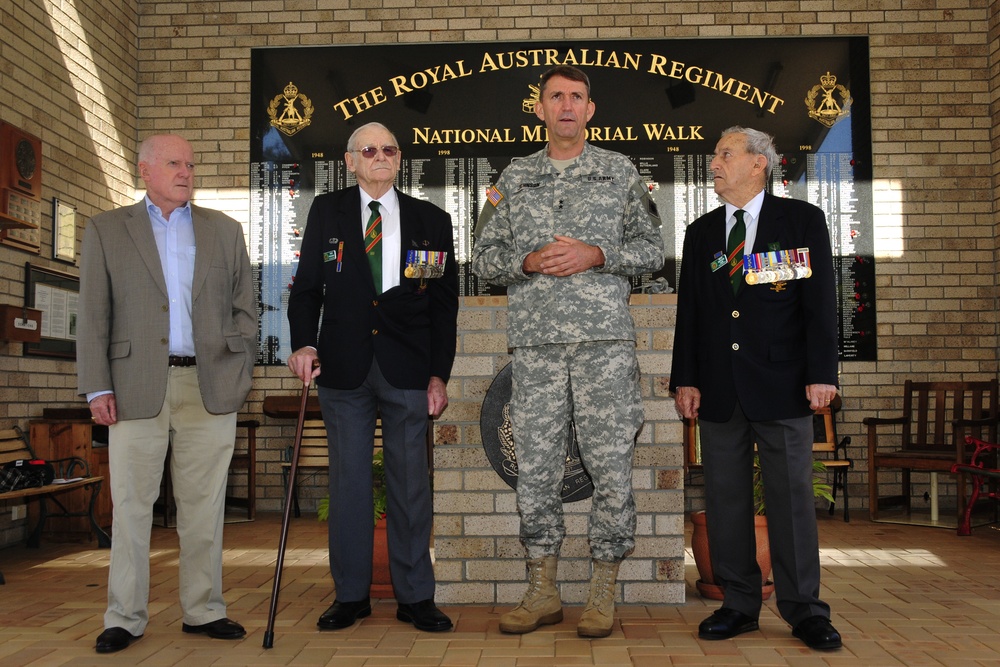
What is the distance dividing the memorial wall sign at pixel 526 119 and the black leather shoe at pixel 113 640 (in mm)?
4326

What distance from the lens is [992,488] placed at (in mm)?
6586

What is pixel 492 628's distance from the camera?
3.32 m

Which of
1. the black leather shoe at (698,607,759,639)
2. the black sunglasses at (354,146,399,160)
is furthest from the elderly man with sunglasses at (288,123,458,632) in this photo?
the black leather shoe at (698,607,759,639)

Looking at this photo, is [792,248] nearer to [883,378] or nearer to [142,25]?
[883,378]

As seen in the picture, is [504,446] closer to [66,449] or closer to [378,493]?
[378,493]

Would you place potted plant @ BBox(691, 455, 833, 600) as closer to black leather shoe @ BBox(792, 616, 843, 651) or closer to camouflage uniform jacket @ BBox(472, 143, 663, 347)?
black leather shoe @ BBox(792, 616, 843, 651)

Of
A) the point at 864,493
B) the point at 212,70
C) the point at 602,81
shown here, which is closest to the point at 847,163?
the point at 602,81

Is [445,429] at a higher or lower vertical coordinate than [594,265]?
lower

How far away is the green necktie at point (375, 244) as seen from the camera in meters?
3.42

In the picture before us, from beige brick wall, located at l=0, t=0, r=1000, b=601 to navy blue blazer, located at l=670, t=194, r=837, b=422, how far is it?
427 cm

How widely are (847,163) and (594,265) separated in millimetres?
4884

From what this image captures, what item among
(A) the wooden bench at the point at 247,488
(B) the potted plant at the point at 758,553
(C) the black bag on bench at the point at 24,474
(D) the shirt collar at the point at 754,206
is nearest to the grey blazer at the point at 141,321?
(D) the shirt collar at the point at 754,206

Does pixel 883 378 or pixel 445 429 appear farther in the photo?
pixel 883 378

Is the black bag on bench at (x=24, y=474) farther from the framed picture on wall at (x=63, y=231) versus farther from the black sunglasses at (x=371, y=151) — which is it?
the black sunglasses at (x=371, y=151)
